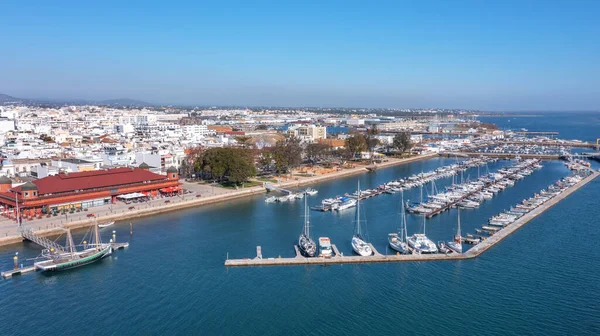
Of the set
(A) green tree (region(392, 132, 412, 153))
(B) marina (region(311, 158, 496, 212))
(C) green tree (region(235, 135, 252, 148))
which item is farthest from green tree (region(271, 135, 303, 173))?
(A) green tree (region(392, 132, 412, 153))

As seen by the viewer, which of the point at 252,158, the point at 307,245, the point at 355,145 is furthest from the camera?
the point at 355,145

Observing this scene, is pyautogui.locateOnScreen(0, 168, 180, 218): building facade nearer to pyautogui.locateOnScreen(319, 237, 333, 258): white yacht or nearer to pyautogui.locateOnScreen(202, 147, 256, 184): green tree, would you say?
pyautogui.locateOnScreen(202, 147, 256, 184): green tree

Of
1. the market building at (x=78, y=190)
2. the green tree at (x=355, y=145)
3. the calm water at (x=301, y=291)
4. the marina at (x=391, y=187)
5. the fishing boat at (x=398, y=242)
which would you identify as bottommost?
the calm water at (x=301, y=291)

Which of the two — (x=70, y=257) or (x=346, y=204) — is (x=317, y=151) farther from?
(x=70, y=257)

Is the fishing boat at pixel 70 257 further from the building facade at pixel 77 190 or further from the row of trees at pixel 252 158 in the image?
the row of trees at pixel 252 158

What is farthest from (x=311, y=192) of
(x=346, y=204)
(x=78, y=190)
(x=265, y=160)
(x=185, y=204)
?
(x=78, y=190)

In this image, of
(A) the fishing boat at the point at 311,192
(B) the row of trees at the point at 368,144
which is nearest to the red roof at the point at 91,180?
(A) the fishing boat at the point at 311,192

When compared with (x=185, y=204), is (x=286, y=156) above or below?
above
